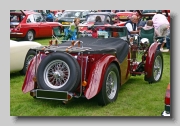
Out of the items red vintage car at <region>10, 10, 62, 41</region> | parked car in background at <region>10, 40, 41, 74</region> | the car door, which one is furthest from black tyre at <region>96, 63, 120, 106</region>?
the car door

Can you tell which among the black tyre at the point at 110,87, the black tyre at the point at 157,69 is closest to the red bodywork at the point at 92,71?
the black tyre at the point at 110,87

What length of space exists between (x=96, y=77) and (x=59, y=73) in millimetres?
566

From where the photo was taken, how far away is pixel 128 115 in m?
5.65

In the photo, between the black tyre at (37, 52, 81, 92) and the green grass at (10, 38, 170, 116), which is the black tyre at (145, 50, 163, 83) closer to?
the green grass at (10, 38, 170, 116)

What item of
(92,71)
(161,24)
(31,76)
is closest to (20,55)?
(31,76)

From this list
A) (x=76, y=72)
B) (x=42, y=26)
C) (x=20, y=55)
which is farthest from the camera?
(x=42, y=26)

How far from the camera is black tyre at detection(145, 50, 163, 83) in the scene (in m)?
7.32

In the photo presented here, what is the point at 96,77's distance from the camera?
5633 millimetres

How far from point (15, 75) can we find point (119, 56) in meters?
2.64

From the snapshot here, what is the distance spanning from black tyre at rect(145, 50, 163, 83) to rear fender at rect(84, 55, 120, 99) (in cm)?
179

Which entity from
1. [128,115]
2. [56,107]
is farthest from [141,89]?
[56,107]

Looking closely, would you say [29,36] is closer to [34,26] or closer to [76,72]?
[34,26]

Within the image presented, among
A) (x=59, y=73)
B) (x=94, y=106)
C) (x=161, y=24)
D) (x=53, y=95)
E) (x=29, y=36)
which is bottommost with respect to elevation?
(x=94, y=106)

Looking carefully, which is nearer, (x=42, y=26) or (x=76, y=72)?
(x=76, y=72)
